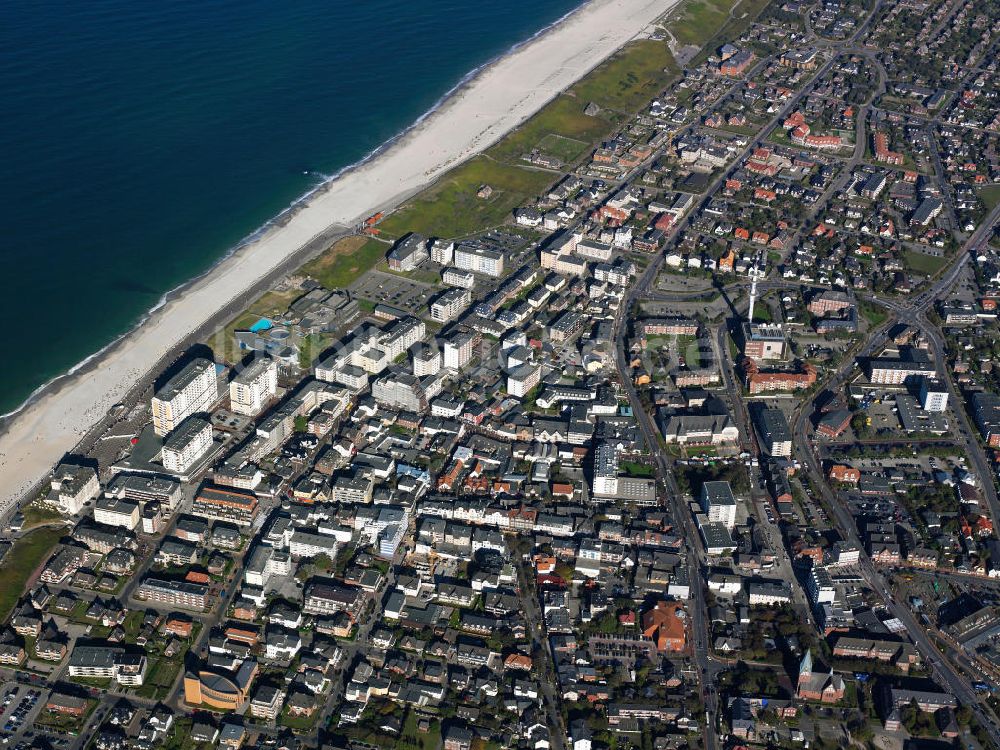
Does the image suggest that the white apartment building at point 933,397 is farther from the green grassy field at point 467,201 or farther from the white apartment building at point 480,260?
the green grassy field at point 467,201

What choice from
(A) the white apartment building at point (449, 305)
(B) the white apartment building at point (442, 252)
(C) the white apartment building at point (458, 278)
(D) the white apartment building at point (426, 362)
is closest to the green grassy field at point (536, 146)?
(B) the white apartment building at point (442, 252)

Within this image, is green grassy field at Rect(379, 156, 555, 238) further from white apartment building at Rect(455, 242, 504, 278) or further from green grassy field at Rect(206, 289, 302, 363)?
green grassy field at Rect(206, 289, 302, 363)

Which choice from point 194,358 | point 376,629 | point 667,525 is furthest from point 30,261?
point 667,525

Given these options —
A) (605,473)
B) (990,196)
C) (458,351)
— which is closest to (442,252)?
(458,351)

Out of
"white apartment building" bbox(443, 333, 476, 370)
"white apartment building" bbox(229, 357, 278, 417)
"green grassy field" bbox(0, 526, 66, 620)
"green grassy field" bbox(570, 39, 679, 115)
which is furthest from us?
"green grassy field" bbox(570, 39, 679, 115)

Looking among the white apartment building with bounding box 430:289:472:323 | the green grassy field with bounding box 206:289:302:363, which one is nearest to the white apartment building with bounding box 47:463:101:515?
the green grassy field with bounding box 206:289:302:363

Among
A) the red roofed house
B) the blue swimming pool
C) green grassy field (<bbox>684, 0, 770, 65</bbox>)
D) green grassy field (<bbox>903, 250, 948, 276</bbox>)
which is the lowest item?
the red roofed house
